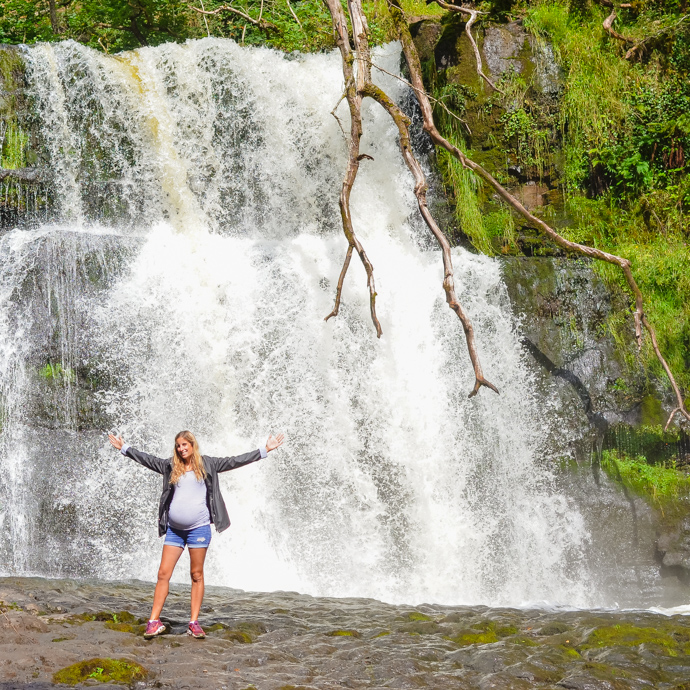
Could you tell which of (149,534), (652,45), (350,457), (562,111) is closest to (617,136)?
(562,111)

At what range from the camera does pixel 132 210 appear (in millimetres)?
10562

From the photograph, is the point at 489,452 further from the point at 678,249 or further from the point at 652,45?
the point at 652,45

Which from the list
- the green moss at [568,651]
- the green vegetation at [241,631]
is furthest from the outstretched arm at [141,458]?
the green moss at [568,651]

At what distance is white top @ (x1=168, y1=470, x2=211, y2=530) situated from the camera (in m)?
4.48

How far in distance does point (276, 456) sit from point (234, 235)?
154 inches

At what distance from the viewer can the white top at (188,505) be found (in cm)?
448

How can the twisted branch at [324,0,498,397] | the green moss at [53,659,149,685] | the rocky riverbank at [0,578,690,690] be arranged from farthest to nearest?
the twisted branch at [324,0,498,397]
the rocky riverbank at [0,578,690,690]
the green moss at [53,659,149,685]

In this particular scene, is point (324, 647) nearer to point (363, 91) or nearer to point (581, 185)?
point (363, 91)

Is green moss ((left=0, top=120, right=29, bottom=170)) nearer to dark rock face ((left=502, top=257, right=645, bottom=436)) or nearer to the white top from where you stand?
dark rock face ((left=502, top=257, right=645, bottom=436))

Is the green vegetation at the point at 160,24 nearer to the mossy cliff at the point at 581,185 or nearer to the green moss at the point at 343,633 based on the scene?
the mossy cliff at the point at 581,185

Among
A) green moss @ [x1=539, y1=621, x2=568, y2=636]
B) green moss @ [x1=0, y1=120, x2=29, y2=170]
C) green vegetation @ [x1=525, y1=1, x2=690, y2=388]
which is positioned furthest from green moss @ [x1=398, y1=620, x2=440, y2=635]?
green moss @ [x1=0, y1=120, x2=29, y2=170]

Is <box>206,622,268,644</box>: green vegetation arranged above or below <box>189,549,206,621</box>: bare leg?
below

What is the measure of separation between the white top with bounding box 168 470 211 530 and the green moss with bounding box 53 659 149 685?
0.88 m

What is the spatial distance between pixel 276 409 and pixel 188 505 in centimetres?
402
